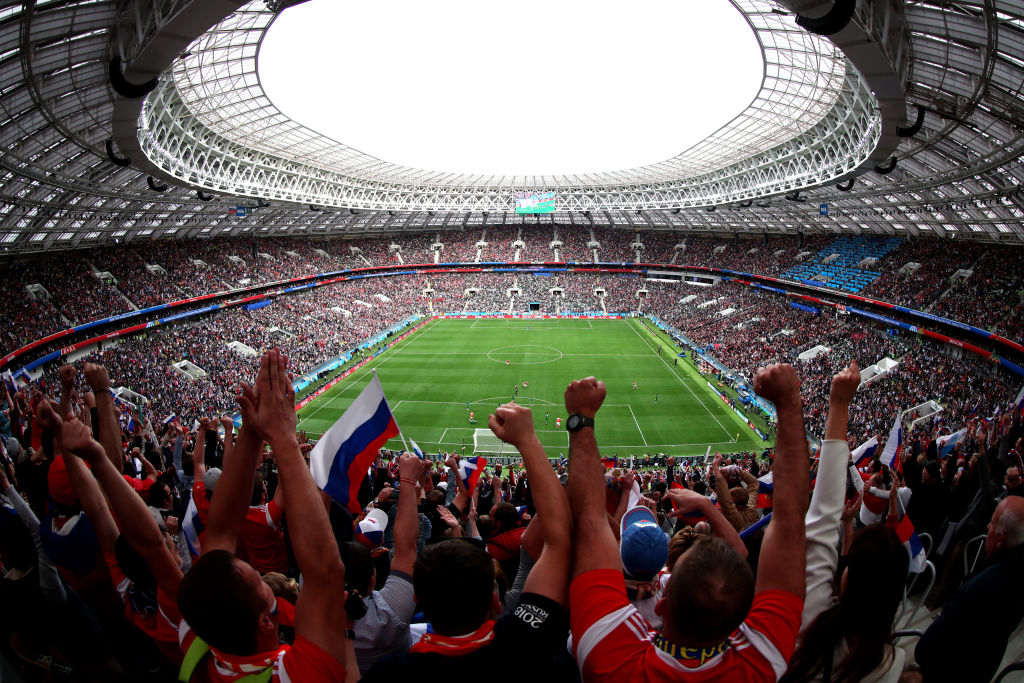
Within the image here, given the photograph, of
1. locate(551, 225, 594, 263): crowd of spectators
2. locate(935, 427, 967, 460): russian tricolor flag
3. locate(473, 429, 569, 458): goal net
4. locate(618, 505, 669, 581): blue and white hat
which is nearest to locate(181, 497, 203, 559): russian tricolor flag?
locate(618, 505, 669, 581): blue and white hat

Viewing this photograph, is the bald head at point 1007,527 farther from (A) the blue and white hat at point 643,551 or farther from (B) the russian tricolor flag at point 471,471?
(B) the russian tricolor flag at point 471,471

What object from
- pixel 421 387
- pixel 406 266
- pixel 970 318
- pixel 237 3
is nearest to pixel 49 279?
pixel 421 387

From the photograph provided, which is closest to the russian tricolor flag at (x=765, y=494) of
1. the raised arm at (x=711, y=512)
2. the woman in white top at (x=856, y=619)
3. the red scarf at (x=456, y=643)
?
the raised arm at (x=711, y=512)

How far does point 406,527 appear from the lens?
3332 mm

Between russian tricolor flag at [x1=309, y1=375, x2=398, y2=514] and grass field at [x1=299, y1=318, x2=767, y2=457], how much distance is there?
2257cm

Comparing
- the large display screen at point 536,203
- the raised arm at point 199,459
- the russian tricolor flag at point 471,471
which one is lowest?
the large display screen at point 536,203

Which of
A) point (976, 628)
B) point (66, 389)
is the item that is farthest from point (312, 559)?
point (66, 389)

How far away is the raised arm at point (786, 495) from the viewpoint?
2.23 m

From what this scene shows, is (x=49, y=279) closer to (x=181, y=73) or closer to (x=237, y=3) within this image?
(x=181, y=73)

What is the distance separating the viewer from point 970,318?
3228 cm

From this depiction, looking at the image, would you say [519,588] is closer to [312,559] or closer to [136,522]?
[312,559]

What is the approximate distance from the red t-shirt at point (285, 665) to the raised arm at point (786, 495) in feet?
6.06

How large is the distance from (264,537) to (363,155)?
151ft

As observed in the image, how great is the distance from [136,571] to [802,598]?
371 cm
